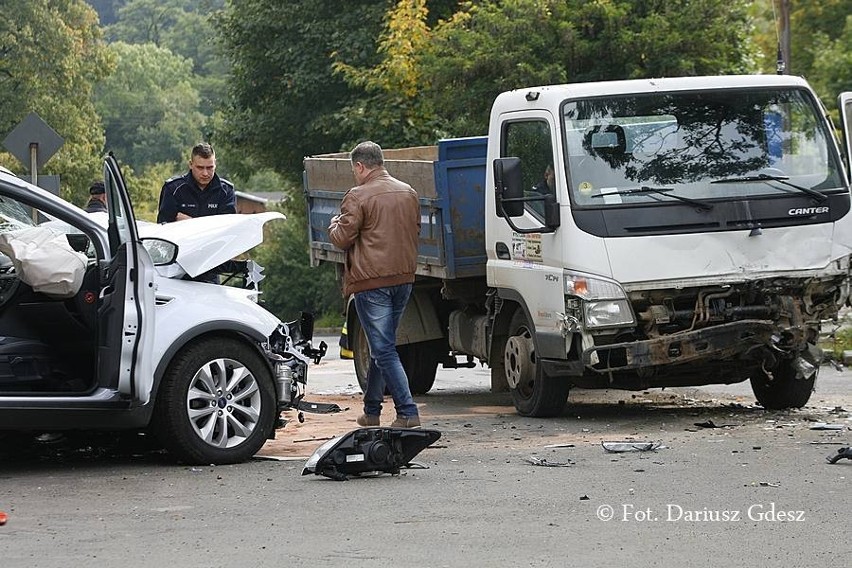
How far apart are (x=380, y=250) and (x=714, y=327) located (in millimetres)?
2399

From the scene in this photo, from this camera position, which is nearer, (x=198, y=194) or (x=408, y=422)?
(x=408, y=422)

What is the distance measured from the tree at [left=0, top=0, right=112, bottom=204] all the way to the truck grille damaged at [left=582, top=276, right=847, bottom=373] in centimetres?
4695

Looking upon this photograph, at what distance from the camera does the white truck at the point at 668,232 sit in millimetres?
11312

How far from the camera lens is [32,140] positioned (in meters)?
19.6

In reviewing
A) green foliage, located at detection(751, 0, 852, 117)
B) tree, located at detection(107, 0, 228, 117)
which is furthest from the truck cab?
tree, located at detection(107, 0, 228, 117)

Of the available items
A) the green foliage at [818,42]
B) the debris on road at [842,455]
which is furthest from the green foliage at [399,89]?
the debris on road at [842,455]

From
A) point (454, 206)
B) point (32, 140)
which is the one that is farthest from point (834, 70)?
point (454, 206)

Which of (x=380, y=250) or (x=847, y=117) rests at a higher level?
(x=847, y=117)

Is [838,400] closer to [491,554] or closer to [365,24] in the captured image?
[491,554]

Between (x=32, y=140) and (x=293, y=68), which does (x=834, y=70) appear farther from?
(x=32, y=140)

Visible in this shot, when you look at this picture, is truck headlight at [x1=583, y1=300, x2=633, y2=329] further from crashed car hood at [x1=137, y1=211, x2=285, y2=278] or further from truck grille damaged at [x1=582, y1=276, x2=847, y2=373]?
crashed car hood at [x1=137, y1=211, x2=285, y2=278]

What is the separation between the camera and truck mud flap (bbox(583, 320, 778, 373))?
11.2 meters

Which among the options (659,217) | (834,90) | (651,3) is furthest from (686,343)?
(834,90)

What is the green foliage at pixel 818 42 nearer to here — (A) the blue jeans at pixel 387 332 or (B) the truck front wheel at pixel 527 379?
(B) the truck front wheel at pixel 527 379
